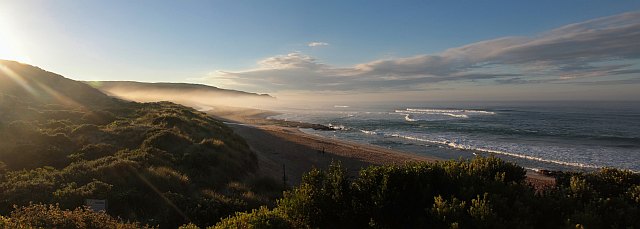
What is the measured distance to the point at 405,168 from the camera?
6742mm

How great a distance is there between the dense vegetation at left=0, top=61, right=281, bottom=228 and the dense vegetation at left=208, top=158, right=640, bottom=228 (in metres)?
4.10

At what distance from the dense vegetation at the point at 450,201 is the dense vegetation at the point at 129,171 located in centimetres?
410

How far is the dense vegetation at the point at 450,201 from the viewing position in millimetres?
5293

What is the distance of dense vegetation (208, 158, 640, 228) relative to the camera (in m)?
5.29

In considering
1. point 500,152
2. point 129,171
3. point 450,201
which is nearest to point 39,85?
point 129,171

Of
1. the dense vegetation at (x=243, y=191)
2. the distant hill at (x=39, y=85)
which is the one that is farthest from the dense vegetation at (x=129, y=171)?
the distant hill at (x=39, y=85)

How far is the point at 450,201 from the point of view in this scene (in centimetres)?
611

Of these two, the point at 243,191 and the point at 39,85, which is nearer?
the point at 243,191

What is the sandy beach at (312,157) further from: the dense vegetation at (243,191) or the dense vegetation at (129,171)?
the dense vegetation at (243,191)

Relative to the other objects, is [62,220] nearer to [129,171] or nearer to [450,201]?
[450,201]

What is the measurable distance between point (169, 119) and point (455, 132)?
3601 cm

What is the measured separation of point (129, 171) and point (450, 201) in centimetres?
1077

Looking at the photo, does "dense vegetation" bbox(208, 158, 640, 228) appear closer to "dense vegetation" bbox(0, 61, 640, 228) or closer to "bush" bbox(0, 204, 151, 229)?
"dense vegetation" bbox(0, 61, 640, 228)

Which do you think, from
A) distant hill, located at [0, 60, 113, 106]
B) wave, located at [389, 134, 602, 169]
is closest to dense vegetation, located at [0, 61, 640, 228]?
wave, located at [389, 134, 602, 169]
